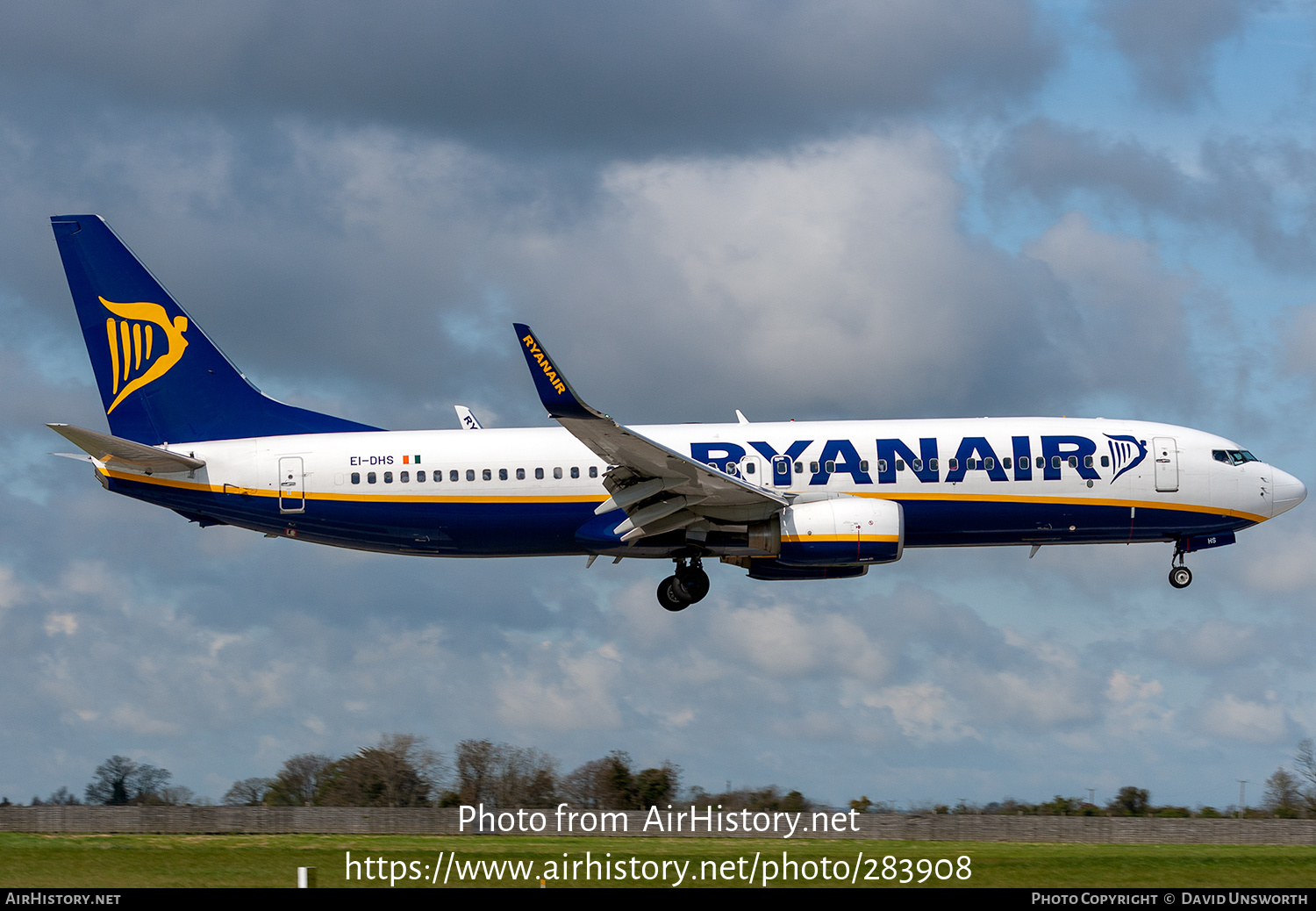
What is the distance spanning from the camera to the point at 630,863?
1006 inches

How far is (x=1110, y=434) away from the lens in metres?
39.3

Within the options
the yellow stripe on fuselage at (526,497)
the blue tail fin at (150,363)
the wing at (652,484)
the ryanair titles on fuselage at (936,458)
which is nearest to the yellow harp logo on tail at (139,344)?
the blue tail fin at (150,363)

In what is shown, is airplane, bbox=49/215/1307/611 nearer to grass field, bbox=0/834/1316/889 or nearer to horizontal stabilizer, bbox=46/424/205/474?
horizontal stabilizer, bbox=46/424/205/474

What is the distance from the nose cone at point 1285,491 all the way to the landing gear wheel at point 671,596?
17.7m

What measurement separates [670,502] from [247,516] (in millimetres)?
12255

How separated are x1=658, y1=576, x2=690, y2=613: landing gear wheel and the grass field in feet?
32.3

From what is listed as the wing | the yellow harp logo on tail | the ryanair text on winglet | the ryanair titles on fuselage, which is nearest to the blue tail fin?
the yellow harp logo on tail

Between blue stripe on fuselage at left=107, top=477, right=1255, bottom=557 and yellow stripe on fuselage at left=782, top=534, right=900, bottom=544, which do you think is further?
blue stripe on fuselage at left=107, top=477, right=1255, bottom=557

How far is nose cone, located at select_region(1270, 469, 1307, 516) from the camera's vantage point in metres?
40.4

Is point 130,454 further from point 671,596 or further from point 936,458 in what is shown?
point 936,458

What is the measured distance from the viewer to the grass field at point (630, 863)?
79.4 feet
